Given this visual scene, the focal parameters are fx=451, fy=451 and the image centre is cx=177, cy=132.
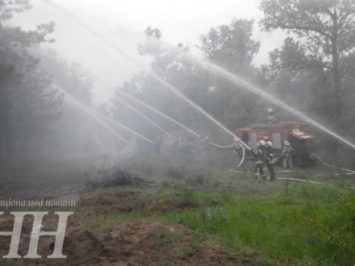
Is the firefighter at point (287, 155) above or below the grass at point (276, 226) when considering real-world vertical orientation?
above

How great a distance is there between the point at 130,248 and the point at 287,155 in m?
15.8

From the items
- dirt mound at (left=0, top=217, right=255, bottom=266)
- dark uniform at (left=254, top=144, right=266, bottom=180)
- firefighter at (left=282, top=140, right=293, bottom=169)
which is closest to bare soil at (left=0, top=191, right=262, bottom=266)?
dirt mound at (left=0, top=217, right=255, bottom=266)

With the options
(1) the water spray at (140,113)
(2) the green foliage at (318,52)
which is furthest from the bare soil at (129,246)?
(1) the water spray at (140,113)

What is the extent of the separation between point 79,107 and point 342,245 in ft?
132

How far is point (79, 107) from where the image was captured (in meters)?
45.3

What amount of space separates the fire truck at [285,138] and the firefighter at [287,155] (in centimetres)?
27

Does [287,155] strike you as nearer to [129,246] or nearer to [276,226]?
[276,226]

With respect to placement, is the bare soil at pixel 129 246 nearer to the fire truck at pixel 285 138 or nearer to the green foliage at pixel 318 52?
the fire truck at pixel 285 138

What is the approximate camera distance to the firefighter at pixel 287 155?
21.1 m

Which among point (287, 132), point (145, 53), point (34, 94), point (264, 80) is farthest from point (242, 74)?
point (34, 94)

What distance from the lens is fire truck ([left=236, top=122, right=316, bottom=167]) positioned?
21922mm

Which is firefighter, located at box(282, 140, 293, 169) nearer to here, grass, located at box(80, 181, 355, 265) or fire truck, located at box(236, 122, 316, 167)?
fire truck, located at box(236, 122, 316, 167)

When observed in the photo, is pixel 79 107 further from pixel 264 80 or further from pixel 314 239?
pixel 314 239

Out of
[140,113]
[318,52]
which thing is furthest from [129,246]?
[140,113]
